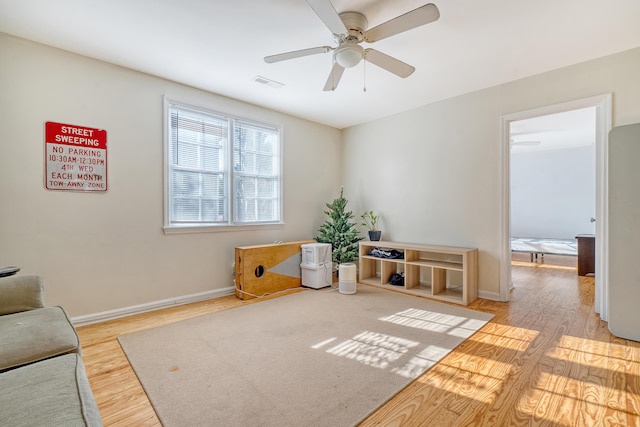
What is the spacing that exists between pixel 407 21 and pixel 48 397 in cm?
259

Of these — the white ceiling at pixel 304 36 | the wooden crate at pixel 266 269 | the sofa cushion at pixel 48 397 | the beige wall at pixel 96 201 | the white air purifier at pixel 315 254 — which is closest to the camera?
the sofa cushion at pixel 48 397

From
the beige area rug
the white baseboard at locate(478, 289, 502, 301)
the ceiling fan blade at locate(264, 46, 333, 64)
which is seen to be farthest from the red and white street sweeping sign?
the white baseboard at locate(478, 289, 502, 301)

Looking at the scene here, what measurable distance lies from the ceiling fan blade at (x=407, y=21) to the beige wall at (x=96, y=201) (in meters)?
2.36

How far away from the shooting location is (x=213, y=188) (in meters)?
3.78

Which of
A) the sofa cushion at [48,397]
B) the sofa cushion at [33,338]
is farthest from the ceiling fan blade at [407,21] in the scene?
the sofa cushion at [33,338]

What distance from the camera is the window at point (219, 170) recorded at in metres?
3.47

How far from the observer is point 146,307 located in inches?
126

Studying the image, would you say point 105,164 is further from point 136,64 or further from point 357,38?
point 357,38

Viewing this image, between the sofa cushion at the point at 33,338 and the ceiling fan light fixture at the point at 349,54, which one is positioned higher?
the ceiling fan light fixture at the point at 349,54

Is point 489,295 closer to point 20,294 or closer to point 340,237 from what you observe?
point 340,237

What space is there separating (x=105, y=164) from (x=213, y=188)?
1145 mm

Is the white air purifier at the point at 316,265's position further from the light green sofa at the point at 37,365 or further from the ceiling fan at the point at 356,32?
the light green sofa at the point at 37,365

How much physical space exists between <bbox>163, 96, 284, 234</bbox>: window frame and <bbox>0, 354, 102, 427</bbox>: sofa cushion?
231cm

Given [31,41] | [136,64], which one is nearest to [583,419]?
[136,64]
